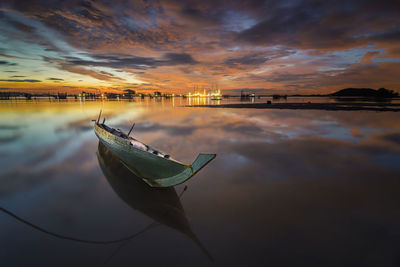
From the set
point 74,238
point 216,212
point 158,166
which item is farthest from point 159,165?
point 74,238

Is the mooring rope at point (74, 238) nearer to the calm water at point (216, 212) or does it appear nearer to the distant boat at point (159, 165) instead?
the calm water at point (216, 212)

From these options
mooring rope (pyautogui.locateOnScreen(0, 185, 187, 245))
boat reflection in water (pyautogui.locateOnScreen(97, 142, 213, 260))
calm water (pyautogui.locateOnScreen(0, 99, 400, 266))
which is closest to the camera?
calm water (pyautogui.locateOnScreen(0, 99, 400, 266))

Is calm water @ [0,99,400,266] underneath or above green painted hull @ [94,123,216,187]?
underneath

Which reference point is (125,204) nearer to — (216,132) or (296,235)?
(296,235)

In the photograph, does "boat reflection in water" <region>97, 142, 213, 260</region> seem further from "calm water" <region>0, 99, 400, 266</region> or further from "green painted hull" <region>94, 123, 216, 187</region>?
"green painted hull" <region>94, 123, 216, 187</region>

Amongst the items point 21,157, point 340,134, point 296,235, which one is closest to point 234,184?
point 296,235

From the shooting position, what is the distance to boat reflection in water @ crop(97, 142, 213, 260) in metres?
4.51

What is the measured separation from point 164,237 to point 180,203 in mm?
1323

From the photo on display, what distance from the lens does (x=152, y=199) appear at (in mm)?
5543

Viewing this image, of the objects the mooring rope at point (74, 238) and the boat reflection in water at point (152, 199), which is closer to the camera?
the mooring rope at point (74, 238)

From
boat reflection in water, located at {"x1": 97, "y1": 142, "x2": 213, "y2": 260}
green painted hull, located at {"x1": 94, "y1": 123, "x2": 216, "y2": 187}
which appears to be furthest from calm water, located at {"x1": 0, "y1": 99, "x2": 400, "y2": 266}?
green painted hull, located at {"x1": 94, "y1": 123, "x2": 216, "y2": 187}

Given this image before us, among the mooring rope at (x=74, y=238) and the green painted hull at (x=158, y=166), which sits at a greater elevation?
the green painted hull at (x=158, y=166)

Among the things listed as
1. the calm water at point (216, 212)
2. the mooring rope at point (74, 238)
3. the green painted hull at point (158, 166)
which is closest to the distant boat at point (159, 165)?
the green painted hull at point (158, 166)

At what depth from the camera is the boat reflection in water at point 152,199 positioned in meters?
4.51
